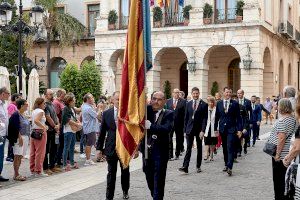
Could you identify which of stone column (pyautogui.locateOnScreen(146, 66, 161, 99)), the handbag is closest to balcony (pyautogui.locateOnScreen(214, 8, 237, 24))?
stone column (pyautogui.locateOnScreen(146, 66, 161, 99))

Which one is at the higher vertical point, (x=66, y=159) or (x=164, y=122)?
(x=164, y=122)

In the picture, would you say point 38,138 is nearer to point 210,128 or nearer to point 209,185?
point 209,185

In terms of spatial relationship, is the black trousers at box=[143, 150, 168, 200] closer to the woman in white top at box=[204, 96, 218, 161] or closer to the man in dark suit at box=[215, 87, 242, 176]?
the man in dark suit at box=[215, 87, 242, 176]

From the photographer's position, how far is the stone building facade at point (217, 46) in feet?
101

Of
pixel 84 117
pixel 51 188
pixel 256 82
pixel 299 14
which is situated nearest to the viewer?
pixel 51 188

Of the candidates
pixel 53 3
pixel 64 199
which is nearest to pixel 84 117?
pixel 64 199

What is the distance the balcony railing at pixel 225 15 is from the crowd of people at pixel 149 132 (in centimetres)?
1678

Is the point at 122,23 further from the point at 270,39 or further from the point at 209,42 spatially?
the point at 270,39

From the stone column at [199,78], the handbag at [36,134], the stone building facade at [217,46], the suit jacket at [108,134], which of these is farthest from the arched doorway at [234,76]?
the suit jacket at [108,134]

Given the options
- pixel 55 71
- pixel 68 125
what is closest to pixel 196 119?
pixel 68 125

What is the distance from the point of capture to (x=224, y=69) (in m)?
36.2

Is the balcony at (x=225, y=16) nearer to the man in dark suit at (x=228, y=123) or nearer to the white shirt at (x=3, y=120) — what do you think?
the man in dark suit at (x=228, y=123)

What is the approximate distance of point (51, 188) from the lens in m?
10.3

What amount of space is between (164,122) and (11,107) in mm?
5966
